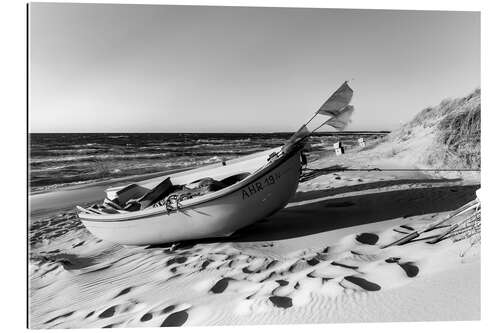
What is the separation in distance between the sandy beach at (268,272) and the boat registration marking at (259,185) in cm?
30

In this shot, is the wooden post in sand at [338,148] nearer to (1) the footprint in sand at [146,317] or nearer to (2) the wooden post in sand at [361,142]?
(2) the wooden post in sand at [361,142]

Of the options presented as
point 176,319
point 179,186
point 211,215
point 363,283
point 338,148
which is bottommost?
point 176,319

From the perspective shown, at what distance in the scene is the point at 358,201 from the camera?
3.55 metres

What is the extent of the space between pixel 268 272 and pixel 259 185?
23.3 inches

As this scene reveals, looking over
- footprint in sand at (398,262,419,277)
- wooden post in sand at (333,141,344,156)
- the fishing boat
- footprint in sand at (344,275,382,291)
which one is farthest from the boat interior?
footprint in sand at (398,262,419,277)

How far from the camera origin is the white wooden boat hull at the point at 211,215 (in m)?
2.94

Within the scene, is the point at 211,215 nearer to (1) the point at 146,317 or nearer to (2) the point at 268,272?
(2) the point at 268,272

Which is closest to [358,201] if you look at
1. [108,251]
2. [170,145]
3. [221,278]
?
[221,278]

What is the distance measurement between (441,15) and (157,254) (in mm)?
2743

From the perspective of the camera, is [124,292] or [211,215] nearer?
[124,292]

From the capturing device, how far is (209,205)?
9.62ft

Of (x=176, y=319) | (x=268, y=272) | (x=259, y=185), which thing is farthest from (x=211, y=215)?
(x=176, y=319)

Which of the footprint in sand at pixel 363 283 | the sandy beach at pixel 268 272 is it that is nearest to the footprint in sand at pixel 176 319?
the sandy beach at pixel 268 272
